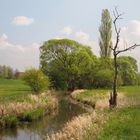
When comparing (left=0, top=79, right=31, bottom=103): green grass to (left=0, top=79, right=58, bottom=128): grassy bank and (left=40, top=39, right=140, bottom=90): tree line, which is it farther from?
(left=40, top=39, right=140, bottom=90): tree line

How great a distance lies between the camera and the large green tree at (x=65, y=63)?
258 ft

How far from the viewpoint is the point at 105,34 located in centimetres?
8594

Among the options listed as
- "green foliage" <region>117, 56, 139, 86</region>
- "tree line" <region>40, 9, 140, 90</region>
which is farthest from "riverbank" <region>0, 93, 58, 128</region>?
"green foliage" <region>117, 56, 139, 86</region>

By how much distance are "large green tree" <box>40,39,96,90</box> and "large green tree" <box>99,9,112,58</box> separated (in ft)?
17.5

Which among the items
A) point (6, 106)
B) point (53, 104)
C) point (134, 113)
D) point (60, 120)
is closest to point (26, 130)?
point (6, 106)

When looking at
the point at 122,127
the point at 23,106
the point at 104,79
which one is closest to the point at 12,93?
the point at 23,106

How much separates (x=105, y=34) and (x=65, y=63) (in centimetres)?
1304

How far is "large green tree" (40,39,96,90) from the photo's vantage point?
78562 mm

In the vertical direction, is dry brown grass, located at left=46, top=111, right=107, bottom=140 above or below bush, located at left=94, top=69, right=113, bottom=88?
below

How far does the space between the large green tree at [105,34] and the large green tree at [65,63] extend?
5.32 metres

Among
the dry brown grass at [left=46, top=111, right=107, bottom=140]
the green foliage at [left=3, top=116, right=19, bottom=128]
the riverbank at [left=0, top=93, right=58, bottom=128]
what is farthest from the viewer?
the riverbank at [left=0, top=93, right=58, bottom=128]

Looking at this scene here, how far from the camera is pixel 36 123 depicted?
91.9 feet

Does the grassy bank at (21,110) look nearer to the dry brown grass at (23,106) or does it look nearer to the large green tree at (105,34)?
the dry brown grass at (23,106)

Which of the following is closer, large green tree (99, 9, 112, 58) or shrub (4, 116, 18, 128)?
shrub (4, 116, 18, 128)
